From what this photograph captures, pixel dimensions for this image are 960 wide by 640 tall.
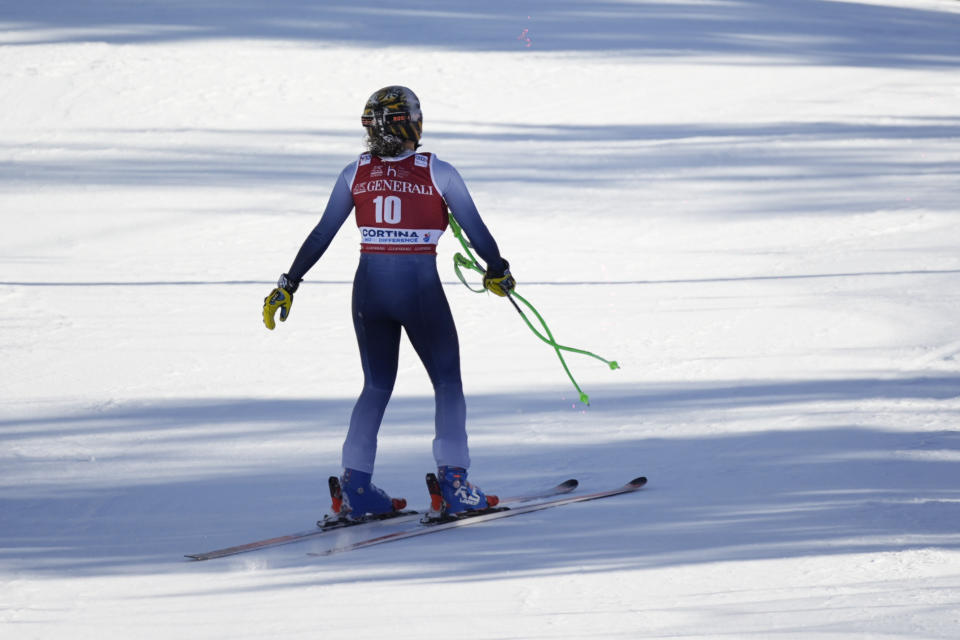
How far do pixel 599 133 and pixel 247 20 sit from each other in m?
8.60

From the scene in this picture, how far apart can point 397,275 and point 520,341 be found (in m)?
3.58

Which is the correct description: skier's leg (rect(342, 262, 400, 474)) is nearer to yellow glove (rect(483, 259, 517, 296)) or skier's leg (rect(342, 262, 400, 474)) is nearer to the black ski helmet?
yellow glove (rect(483, 259, 517, 296))

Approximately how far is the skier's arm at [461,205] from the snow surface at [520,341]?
3.72 feet

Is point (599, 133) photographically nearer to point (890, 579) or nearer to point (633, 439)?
point (633, 439)

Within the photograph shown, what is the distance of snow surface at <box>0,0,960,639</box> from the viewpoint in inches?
184

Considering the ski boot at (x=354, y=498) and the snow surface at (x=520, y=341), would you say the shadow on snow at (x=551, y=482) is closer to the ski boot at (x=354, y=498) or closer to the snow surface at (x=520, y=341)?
the snow surface at (x=520, y=341)

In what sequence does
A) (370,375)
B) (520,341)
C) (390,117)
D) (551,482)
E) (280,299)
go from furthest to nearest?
1. (520,341)
2. (551,482)
3. (370,375)
4. (280,299)
5. (390,117)

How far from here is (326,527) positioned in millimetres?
5422

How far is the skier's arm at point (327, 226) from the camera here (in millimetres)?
5383

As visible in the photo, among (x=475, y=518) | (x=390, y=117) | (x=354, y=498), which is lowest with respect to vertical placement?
(x=475, y=518)

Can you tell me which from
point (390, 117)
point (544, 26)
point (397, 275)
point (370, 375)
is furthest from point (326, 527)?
point (544, 26)

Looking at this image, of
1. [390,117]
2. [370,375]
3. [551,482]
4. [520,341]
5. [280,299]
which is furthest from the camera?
[520,341]

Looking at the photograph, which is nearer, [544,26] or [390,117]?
[390,117]

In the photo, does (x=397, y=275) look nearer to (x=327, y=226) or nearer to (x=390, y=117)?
(x=327, y=226)
